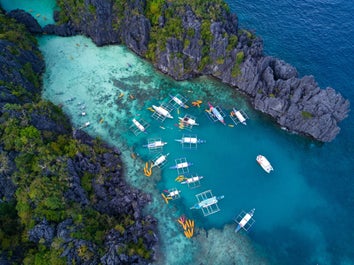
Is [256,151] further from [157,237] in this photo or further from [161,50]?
[161,50]

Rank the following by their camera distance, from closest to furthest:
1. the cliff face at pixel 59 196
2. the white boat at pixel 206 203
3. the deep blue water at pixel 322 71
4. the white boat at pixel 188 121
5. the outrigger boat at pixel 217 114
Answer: the cliff face at pixel 59 196
the deep blue water at pixel 322 71
the white boat at pixel 206 203
the white boat at pixel 188 121
the outrigger boat at pixel 217 114

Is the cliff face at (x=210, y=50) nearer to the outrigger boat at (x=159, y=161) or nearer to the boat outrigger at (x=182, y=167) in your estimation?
the outrigger boat at (x=159, y=161)

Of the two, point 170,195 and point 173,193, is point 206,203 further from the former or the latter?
point 170,195

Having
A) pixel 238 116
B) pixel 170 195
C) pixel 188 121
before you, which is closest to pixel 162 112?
pixel 188 121

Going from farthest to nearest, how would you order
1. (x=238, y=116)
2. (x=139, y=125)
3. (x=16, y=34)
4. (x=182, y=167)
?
(x=16, y=34) < (x=238, y=116) < (x=139, y=125) < (x=182, y=167)

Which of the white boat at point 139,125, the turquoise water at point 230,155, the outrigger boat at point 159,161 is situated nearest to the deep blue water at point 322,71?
the turquoise water at point 230,155

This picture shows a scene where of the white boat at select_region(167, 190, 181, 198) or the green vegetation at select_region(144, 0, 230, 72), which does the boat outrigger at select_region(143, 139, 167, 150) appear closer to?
the white boat at select_region(167, 190, 181, 198)

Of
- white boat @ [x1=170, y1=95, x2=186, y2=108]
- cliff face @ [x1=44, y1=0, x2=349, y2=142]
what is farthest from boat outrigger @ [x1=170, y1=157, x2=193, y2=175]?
cliff face @ [x1=44, y1=0, x2=349, y2=142]
